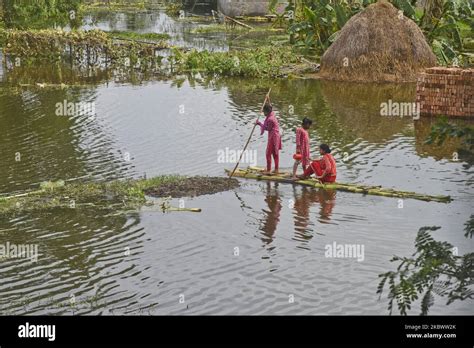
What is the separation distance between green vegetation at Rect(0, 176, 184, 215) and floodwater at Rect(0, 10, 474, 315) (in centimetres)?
47

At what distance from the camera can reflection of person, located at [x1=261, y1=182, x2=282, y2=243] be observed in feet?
53.7

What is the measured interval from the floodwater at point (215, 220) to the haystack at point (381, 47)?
4.87m

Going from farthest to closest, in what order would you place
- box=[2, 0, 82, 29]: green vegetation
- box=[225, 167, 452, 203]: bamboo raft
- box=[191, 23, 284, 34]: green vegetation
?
box=[191, 23, 284, 34]: green vegetation
box=[2, 0, 82, 29]: green vegetation
box=[225, 167, 452, 203]: bamboo raft

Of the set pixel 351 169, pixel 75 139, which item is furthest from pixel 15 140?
pixel 351 169

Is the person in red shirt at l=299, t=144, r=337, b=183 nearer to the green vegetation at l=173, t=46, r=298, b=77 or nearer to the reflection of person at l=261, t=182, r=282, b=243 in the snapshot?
the reflection of person at l=261, t=182, r=282, b=243

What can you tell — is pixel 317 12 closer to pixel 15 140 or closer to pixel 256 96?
pixel 256 96

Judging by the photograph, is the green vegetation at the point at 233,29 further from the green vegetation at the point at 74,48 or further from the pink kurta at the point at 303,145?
the pink kurta at the point at 303,145

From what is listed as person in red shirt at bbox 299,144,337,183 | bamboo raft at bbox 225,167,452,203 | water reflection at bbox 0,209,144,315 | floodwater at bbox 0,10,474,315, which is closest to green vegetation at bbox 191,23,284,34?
floodwater at bbox 0,10,474,315

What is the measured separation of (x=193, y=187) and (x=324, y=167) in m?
2.77

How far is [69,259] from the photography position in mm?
14820

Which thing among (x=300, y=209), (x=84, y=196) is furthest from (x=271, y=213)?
(x=84, y=196)

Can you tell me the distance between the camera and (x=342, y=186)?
18516mm

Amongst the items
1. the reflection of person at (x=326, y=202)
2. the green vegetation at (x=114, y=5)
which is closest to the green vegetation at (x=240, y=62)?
the reflection of person at (x=326, y=202)
